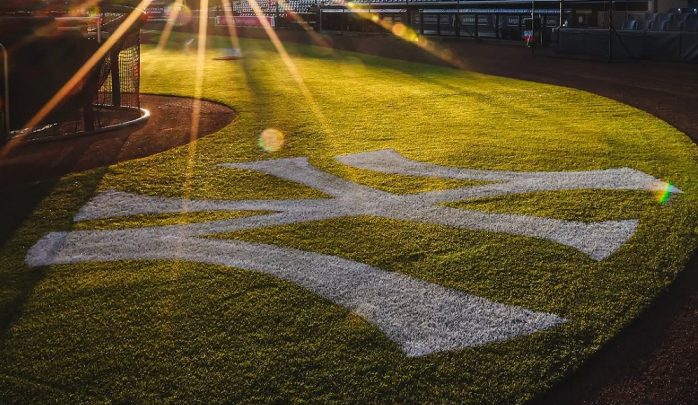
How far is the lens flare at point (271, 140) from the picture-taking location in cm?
685

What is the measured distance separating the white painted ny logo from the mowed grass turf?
108 mm

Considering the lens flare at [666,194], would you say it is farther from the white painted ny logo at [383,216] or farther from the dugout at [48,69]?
the dugout at [48,69]

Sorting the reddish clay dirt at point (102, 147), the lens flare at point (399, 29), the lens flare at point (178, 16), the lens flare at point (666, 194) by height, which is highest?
the lens flare at point (178, 16)

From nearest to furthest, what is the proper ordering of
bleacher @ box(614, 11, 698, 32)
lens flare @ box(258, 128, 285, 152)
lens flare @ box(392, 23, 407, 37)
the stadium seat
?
lens flare @ box(258, 128, 285, 152) → bleacher @ box(614, 11, 698, 32) → the stadium seat → lens flare @ box(392, 23, 407, 37)

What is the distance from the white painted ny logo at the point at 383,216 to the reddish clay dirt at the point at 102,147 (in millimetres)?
1229

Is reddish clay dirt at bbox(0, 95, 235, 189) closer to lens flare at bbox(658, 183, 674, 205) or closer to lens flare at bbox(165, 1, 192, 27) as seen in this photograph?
lens flare at bbox(658, 183, 674, 205)

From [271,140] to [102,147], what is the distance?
195 centimetres

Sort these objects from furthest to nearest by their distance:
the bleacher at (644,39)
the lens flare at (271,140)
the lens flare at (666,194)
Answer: the bleacher at (644,39), the lens flare at (271,140), the lens flare at (666,194)

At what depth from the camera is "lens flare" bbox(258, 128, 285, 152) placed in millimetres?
6852

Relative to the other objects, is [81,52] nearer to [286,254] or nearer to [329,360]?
[286,254]

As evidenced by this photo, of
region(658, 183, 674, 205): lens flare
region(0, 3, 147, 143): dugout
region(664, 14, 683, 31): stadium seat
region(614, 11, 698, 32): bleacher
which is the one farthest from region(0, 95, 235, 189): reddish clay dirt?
region(664, 14, 683, 31): stadium seat

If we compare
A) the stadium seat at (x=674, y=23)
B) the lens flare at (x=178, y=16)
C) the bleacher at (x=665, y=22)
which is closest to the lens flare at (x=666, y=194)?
the bleacher at (x=665, y=22)

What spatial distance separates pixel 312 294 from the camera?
330 centimetres

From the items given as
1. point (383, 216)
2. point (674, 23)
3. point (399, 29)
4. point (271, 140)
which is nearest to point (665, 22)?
point (674, 23)
